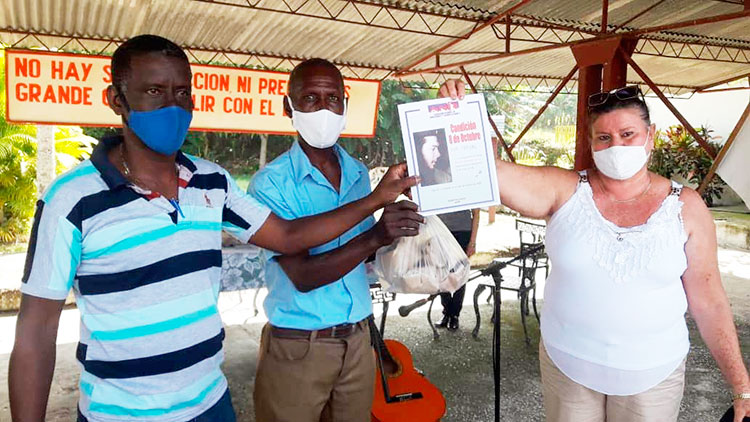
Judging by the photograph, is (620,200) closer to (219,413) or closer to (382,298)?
(219,413)

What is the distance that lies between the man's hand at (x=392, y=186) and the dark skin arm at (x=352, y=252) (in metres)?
0.05

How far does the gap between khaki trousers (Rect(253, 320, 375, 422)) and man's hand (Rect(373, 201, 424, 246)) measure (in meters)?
0.46

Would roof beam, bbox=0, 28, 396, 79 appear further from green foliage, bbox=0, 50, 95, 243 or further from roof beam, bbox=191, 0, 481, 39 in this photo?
green foliage, bbox=0, 50, 95, 243

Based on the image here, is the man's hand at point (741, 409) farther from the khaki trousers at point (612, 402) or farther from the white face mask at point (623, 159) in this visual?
the white face mask at point (623, 159)

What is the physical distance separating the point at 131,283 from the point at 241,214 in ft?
1.40

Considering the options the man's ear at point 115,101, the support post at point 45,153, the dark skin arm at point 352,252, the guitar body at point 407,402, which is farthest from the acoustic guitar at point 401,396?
the support post at point 45,153

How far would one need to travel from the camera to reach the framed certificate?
5.65ft

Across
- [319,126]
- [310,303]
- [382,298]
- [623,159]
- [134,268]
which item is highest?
[319,126]

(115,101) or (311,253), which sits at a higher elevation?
(115,101)

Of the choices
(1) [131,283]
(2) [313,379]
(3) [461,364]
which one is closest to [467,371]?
(3) [461,364]

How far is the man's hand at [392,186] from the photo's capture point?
1721 millimetres

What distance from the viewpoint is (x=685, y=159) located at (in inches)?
557

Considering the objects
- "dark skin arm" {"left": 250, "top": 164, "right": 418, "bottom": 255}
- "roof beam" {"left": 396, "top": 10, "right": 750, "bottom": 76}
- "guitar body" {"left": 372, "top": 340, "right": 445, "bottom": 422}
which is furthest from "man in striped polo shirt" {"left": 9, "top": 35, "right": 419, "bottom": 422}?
"roof beam" {"left": 396, "top": 10, "right": 750, "bottom": 76}

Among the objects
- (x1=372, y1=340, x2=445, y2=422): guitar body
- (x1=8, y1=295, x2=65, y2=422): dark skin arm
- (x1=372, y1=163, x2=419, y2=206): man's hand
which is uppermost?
(x1=372, y1=163, x2=419, y2=206): man's hand
